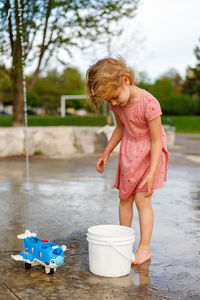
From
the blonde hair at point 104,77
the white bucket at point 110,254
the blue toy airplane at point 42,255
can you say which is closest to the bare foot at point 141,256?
the white bucket at point 110,254

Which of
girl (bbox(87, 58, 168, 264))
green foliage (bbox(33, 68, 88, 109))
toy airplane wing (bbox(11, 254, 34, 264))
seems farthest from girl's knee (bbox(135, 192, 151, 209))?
green foliage (bbox(33, 68, 88, 109))

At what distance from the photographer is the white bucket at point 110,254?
2.73 meters

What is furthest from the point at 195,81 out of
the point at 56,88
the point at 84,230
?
the point at 84,230

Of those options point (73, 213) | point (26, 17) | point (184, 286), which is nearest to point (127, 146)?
point (184, 286)

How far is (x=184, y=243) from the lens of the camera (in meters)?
3.50

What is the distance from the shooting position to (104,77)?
2836 millimetres

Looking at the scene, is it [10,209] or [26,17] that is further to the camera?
[26,17]

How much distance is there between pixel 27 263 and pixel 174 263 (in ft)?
3.10

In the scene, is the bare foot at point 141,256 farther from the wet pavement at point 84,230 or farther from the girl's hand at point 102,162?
the girl's hand at point 102,162

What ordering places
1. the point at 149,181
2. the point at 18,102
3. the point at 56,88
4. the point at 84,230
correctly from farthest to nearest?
1. the point at 56,88
2. the point at 18,102
3. the point at 84,230
4. the point at 149,181

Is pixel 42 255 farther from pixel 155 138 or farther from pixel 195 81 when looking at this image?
pixel 195 81

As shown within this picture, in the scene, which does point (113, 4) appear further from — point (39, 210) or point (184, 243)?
point (184, 243)

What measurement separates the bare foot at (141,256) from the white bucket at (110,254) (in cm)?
22

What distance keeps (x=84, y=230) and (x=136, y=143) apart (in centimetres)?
98
